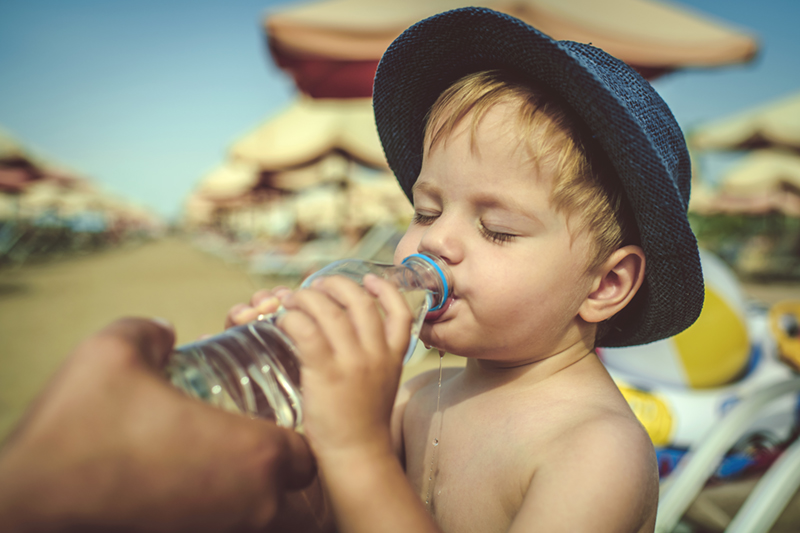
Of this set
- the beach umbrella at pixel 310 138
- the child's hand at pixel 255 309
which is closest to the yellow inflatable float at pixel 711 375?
the child's hand at pixel 255 309

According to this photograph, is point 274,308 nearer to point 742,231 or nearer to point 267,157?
point 267,157

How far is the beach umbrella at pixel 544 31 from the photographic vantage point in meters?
4.08

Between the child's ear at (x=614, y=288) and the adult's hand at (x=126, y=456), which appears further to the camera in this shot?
the child's ear at (x=614, y=288)

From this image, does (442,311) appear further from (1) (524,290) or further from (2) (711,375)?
(2) (711,375)

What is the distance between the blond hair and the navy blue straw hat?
0.11 ft

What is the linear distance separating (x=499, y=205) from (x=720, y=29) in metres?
4.80

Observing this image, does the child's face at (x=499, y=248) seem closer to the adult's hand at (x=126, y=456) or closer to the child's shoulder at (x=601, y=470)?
the child's shoulder at (x=601, y=470)

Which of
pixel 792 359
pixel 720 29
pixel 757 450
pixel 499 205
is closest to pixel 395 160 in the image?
pixel 499 205

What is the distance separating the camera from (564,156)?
1.06 meters

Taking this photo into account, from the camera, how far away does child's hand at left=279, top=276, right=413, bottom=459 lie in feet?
2.30

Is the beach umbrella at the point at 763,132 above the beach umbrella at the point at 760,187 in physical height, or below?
above

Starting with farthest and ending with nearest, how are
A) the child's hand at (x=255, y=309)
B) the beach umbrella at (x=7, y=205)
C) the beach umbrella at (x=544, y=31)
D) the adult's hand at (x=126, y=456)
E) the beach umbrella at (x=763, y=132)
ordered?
1. the beach umbrella at (x=7, y=205)
2. the beach umbrella at (x=763, y=132)
3. the beach umbrella at (x=544, y=31)
4. the child's hand at (x=255, y=309)
5. the adult's hand at (x=126, y=456)

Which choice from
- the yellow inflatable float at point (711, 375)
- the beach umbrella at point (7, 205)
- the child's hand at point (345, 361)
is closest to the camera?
the child's hand at point (345, 361)

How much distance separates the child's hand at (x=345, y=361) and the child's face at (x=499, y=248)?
0.31 metres
